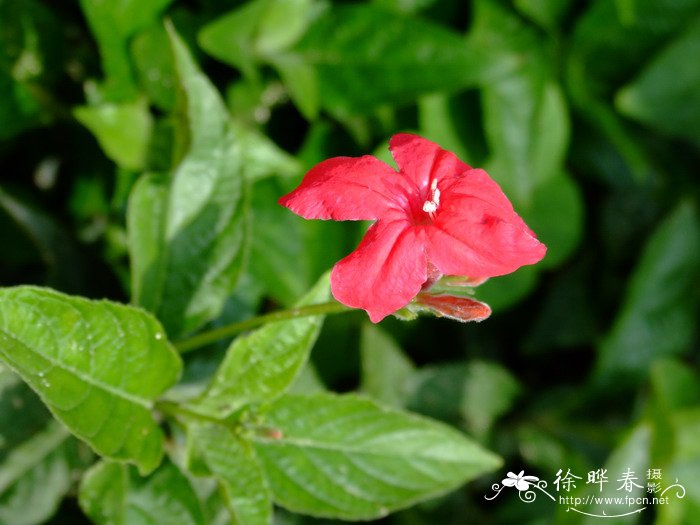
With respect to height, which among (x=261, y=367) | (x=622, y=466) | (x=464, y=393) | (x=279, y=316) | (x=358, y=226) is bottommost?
(x=622, y=466)

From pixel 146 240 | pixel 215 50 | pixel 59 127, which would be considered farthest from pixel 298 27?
pixel 146 240

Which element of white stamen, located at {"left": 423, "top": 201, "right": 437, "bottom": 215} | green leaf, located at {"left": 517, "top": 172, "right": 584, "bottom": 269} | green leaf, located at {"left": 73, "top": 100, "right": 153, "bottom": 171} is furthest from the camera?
green leaf, located at {"left": 517, "top": 172, "right": 584, "bottom": 269}

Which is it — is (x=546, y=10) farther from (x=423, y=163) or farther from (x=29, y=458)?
(x=29, y=458)

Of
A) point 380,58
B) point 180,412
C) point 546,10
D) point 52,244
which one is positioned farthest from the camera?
point 546,10

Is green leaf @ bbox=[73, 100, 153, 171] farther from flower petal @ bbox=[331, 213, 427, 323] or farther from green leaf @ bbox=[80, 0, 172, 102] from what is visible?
flower petal @ bbox=[331, 213, 427, 323]

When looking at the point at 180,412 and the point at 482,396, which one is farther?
the point at 482,396

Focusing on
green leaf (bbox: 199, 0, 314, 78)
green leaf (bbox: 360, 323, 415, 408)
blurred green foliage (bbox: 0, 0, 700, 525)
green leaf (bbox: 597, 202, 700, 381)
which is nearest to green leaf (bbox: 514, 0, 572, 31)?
blurred green foliage (bbox: 0, 0, 700, 525)

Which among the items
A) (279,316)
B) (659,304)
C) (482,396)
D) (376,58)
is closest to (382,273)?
(279,316)
